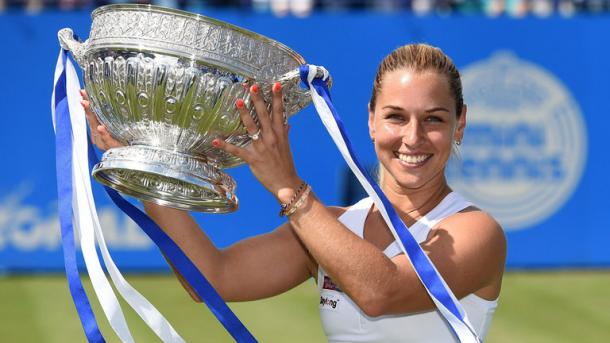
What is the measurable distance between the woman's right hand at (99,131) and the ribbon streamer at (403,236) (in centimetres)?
52

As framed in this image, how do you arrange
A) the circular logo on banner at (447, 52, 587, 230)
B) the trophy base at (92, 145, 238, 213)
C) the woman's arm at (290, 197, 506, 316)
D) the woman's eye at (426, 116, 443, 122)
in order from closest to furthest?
1. the woman's arm at (290, 197, 506, 316)
2. the trophy base at (92, 145, 238, 213)
3. the woman's eye at (426, 116, 443, 122)
4. the circular logo on banner at (447, 52, 587, 230)

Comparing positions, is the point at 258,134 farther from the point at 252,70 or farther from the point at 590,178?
the point at 590,178

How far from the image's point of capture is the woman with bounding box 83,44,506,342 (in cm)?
230

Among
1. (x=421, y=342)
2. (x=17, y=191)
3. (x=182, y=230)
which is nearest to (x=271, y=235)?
(x=182, y=230)

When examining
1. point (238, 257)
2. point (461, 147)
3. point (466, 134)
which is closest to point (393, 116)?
point (238, 257)

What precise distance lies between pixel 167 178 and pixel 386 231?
1.88 feet

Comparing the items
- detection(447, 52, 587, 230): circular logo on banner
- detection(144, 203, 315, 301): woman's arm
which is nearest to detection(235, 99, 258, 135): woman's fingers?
detection(144, 203, 315, 301): woman's arm

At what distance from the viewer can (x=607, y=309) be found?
23.5 feet

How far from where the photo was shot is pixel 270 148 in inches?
90.4

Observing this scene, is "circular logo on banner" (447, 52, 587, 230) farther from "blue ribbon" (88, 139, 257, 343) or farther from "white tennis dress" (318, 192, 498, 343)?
"blue ribbon" (88, 139, 257, 343)

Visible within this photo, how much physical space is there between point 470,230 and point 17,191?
5812 mm

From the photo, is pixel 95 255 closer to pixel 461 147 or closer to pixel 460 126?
pixel 460 126

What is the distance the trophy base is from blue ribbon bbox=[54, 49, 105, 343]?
123 mm

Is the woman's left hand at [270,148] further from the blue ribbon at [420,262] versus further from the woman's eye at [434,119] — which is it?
the woman's eye at [434,119]
